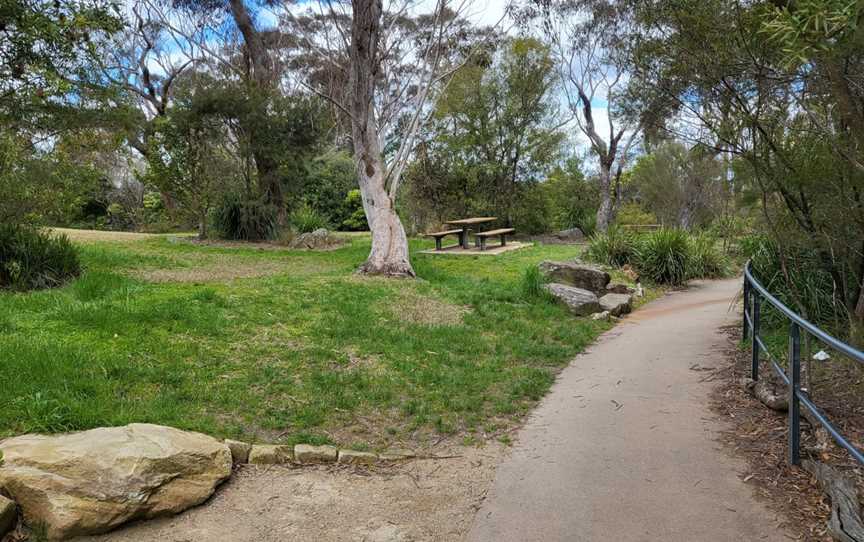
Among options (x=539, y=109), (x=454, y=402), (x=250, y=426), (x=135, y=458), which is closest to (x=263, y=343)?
(x=250, y=426)

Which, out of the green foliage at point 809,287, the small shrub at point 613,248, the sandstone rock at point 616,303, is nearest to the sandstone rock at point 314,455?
the green foliage at point 809,287

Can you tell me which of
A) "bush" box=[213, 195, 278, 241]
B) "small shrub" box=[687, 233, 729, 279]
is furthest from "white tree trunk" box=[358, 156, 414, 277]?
"small shrub" box=[687, 233, 729, 279]

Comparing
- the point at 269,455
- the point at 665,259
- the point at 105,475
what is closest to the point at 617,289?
the point at 665,259

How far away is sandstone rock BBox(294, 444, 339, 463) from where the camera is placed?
3.82 metres

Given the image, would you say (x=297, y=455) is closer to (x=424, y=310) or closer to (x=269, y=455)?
(x=269, y=455)

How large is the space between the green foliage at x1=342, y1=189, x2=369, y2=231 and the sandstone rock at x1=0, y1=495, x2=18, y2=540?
2104cm

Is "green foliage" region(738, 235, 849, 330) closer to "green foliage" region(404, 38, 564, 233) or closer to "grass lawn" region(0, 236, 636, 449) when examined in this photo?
"grass lawn" region(0, 236, 636, 449)

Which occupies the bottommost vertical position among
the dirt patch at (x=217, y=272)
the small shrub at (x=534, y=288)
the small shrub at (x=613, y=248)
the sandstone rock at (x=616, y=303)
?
the sandstone rock at (x=616, y=303)

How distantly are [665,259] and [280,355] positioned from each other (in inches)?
357

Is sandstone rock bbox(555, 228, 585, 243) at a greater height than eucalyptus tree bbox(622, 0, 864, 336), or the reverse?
eucalyptus tree bbox(622, 0, 864, 336)

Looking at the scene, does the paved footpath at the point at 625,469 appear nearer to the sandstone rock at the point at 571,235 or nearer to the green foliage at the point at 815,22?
the green foliage at the point at 815,22

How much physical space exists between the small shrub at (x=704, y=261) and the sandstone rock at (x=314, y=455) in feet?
33.7

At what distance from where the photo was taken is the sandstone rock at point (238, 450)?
376 cm

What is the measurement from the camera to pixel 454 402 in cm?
486
